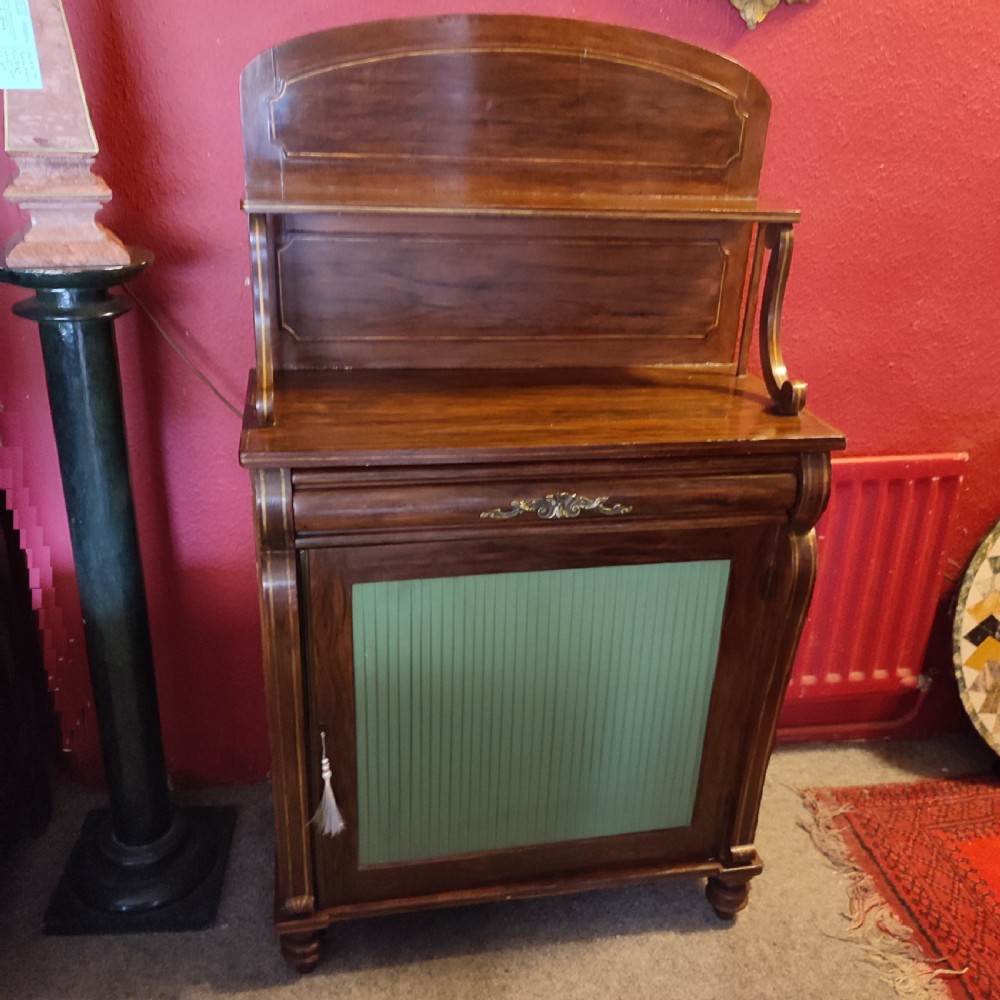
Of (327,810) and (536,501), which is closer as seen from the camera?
(536,501)

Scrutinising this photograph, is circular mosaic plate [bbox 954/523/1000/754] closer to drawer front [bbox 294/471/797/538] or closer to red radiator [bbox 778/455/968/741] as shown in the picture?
red radiator [bbox 778/455/968/741]

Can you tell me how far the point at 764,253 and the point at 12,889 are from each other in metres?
1.76

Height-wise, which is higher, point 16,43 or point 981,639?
point 16,43

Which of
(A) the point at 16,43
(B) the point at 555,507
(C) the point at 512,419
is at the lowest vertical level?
(B) the point at 555,507

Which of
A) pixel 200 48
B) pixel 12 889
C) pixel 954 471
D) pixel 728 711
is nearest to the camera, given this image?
pixel 200 48

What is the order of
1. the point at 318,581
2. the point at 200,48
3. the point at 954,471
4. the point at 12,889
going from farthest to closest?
1. the point at 954,471
2. the point at 12,889
3. the point at 200,48
4. the point at 318,581

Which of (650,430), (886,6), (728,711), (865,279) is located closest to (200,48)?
(650,430)

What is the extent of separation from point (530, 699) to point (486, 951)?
510 millimetres

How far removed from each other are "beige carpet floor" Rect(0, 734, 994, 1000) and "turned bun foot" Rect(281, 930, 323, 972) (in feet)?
0.14

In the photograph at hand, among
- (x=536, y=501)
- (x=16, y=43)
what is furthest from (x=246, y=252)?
(x=536, y=501)

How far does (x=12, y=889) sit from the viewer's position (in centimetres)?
170

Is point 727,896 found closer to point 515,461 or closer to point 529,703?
point 529,703

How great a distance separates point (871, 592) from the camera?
197cm

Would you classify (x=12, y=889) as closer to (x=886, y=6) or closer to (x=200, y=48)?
(x=200, y=48)
